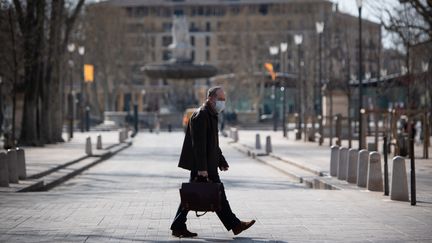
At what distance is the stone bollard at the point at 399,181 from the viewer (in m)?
19.2

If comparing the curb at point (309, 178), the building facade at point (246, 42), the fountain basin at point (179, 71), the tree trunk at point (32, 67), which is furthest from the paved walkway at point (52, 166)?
the fountain basin at point (179, 71)

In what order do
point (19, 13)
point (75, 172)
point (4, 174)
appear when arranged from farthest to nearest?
point (19, 13)
point (75, 172)
point (4, 174)

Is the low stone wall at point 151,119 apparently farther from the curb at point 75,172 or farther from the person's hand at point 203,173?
the person's hand at point 203,173

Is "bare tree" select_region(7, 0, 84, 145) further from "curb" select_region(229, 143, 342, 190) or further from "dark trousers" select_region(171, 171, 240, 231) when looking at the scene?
"dark trousers" select_region(171, 171, 240, 231)

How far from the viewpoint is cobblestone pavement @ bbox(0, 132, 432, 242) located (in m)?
14.1

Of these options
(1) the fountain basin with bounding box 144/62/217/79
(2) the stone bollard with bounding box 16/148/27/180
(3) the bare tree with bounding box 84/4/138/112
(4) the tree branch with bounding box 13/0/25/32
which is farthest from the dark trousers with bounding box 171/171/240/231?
(3) the bare tree with bounding box 84/4/138/112

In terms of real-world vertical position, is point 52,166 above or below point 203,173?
below

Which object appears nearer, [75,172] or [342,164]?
[342,164]

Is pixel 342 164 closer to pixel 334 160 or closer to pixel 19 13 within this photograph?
pixel 334 160

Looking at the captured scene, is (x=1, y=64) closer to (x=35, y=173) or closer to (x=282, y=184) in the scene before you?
(x=35, y=173)

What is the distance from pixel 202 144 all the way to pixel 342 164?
12.8 m

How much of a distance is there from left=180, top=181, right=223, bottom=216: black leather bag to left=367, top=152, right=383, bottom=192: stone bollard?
849cm

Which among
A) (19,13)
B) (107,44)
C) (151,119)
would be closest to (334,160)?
(19,13)

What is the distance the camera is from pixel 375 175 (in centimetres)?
2197
